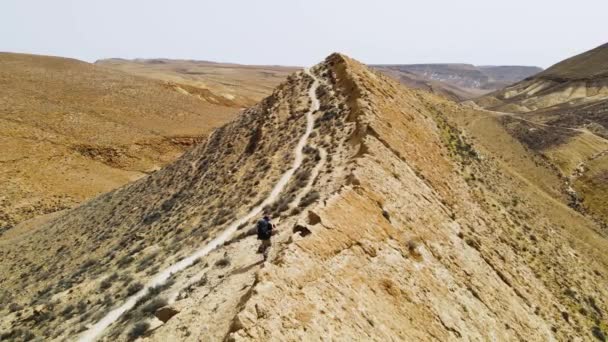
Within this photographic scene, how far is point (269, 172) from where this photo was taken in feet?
72.4

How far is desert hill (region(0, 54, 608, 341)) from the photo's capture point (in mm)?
11602

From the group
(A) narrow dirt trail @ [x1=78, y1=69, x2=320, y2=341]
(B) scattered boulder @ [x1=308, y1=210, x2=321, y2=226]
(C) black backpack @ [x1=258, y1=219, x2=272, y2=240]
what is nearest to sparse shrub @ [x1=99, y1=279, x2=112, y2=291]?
(A) narrow dirt trail @ [x1=78, y1=69, x2=320, y2=341]

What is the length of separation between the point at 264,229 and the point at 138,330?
3896mm

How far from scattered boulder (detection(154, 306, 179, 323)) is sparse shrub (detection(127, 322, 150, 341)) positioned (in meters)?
0.39

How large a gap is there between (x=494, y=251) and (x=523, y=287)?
5.95ft

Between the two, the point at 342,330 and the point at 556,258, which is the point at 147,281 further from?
the point at 556,258

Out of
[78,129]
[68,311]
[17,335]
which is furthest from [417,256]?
[78,129]

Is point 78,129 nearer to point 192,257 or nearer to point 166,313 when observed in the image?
point 192,257

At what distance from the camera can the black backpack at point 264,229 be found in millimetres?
13375

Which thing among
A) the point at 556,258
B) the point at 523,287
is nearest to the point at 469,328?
the point at 523,287

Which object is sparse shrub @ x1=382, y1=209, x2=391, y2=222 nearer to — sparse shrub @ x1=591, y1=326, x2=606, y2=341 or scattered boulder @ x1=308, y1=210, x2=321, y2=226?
scattered boulder @ x1=308, y1=210, x2=321, y2=226

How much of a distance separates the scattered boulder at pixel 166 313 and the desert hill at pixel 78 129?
3534 cm

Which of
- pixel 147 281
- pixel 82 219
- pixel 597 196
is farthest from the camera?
pixel 597 196

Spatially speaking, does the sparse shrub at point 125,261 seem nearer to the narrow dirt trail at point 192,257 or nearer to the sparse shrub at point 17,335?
the narrow dirt trail at point 192,257
